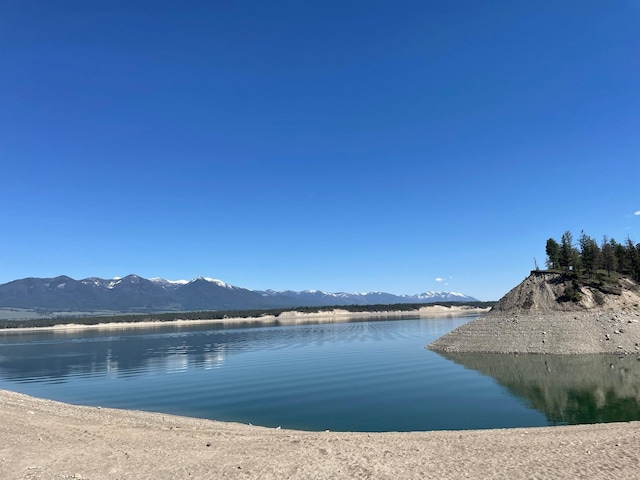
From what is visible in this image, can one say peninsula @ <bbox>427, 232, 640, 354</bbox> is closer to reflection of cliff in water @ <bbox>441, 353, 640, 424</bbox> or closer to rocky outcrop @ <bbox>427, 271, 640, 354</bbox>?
rocky outcrop @ <bbox>427, 271, 640, 354</bbox>

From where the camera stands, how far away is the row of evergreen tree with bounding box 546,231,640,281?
303ft

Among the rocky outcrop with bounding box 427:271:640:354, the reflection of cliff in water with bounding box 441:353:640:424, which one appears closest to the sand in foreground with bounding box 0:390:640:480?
the reflection of cliff in water with bounding box 441:353:640:424

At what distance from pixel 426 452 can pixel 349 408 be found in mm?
17731

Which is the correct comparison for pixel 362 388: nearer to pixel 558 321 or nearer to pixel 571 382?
pixel 571 382

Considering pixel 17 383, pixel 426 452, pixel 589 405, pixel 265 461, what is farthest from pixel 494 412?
pixel 17 383

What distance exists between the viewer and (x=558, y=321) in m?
70.9

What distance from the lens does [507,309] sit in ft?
281

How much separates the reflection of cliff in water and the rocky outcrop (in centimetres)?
373

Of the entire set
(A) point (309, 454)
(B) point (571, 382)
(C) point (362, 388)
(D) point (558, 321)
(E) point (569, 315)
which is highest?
(E) point (569, 315)

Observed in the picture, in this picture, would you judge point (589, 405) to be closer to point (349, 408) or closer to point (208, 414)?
point (349, 408)

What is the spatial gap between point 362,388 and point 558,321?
149 ft

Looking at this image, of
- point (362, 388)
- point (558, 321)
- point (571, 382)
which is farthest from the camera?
point (558, 321)

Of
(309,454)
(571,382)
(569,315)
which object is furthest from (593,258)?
(309,454)

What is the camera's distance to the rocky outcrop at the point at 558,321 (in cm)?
6378
